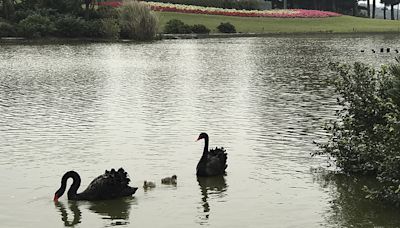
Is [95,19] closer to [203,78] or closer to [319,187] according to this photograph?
[203,78]

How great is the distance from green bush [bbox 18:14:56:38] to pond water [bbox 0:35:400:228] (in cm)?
3263

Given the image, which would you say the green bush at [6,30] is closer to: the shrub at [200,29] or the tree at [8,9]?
the tree at [8,9]

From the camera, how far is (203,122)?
68.5 feet

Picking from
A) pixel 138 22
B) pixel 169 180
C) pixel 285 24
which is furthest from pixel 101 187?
pixel 285 24

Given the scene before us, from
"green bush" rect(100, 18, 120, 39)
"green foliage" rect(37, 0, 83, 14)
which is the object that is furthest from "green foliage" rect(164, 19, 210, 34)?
"green bush" rect(100, 18, 120, 39)

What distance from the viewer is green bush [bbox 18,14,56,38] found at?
69125 millimetres

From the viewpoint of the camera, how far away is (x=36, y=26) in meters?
69.5

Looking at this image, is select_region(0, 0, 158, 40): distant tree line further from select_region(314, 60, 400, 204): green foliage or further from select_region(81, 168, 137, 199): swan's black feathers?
select_region(81, 168, 137, 199): swan's black feathers

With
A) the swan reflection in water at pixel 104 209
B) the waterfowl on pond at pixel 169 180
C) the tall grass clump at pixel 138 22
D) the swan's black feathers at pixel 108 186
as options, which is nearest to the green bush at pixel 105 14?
the tall grass clump at pixel 138 22

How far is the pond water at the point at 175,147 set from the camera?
473 inches

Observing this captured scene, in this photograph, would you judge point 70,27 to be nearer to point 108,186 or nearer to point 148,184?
point 148,184

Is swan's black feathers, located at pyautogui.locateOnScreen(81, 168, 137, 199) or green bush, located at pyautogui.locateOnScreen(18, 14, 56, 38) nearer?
swan's black feathers, located at pyautogui.locateOnScreen(81, 168, 137, 199)

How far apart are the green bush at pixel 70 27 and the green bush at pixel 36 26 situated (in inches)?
30.6

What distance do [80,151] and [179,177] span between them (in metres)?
3.34
